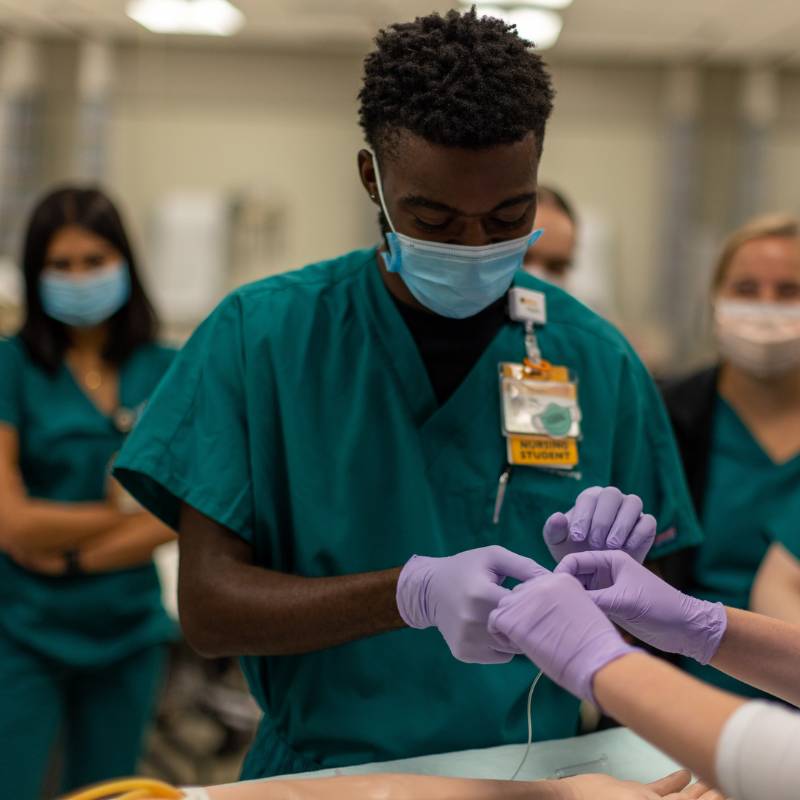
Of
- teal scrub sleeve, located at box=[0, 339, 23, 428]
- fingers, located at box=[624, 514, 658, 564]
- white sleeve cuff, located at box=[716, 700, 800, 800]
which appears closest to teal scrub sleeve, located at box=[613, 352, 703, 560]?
fingers, located at box=[624, 514, 658, 564]

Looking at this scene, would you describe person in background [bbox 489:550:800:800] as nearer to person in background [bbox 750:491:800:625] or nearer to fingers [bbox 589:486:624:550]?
fingers [bbox 589:486:624:550]

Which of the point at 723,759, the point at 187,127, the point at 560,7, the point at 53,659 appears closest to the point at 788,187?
the point at 560,7

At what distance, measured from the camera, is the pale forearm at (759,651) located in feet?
3.55

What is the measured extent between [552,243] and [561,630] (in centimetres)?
136

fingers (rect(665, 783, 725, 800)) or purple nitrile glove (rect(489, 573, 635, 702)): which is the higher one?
purple nitrile glove (rect(489, 573, 635, 702))

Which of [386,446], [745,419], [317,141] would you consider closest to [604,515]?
[386,446]

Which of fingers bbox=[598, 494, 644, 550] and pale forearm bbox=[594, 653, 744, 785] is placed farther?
fingers bbox=[598, 494, 644, 550]

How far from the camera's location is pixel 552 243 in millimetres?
Answer: 2102

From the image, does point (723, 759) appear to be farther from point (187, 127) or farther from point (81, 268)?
point (187, 127)

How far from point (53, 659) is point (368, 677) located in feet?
3.36

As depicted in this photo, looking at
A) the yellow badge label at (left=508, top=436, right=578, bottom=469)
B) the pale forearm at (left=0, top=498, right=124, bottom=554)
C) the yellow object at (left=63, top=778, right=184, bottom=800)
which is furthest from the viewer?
the pale forearm at (left=0, top=498, right=124, bottom=554)

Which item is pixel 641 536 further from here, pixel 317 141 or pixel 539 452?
pixel 317 141

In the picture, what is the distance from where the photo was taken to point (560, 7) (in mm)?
4523

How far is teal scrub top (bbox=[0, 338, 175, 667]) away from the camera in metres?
1.96
